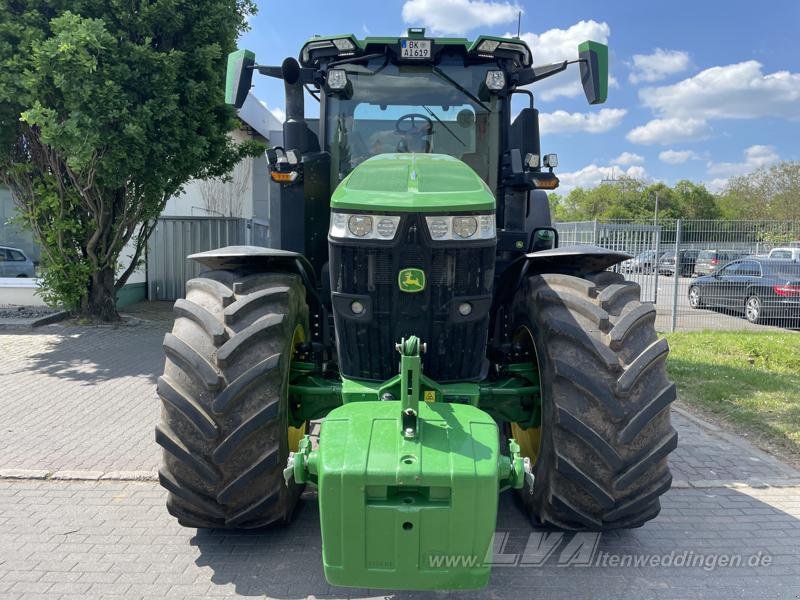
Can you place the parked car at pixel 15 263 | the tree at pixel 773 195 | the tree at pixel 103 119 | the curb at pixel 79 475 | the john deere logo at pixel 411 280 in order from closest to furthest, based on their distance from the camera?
the john deere logo at pixel 411 280 → the curb at pixel 79 475 → the tree at pixel 103 119 → the parked car at pixel 15 263 → the tree at pixel 773 195

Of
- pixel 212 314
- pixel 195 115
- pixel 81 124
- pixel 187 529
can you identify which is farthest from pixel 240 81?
pixel 195 115

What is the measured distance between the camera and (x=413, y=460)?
249 cm

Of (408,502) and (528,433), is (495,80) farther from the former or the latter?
(408,502)

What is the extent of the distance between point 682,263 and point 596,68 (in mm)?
10156

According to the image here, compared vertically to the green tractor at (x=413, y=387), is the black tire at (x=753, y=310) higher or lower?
lower

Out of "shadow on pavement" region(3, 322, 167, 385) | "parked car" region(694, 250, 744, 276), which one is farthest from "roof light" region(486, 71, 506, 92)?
"parked car" region(694, 250, 744, 276)

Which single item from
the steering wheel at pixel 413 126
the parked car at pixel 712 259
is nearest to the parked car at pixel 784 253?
the parked car at pixel 712 259

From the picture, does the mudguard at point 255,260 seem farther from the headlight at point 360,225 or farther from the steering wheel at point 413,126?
the steering wheel at point 413,126

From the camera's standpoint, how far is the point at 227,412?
3.08m

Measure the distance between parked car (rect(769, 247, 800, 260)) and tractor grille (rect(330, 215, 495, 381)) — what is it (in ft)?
40.7

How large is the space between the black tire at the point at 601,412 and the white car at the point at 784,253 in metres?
12.0

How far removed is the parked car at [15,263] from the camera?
13.4 m

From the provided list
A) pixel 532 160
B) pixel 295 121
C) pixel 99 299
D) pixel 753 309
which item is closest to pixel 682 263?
pixel 753 309

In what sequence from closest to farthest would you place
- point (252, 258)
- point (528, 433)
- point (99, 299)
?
point (252, 258) < point (528, 433) < point (99, 299)
